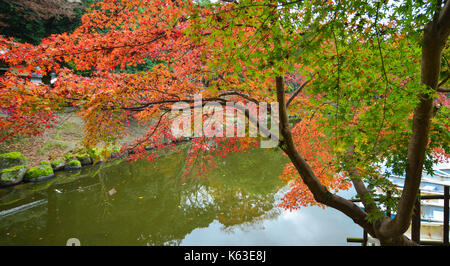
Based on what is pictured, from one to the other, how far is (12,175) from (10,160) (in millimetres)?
894

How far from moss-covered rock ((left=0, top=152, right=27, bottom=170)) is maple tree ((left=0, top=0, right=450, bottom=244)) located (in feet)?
17.2

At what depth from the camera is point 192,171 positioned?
→ 33.8 feet

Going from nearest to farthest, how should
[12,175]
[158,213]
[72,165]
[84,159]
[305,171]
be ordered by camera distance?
[305,171] → [158,213] → [12,175] → [72,165] → [84,159]

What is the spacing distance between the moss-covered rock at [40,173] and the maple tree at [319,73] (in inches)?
191

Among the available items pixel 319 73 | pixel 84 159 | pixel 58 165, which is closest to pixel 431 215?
pixel 319 73

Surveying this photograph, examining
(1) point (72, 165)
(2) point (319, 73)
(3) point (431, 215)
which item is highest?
(2) point (319, 73)

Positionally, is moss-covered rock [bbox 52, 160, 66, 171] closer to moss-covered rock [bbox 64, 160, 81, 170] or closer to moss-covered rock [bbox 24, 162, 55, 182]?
moss-covered rock [bbox 64, 160, 81, 170]

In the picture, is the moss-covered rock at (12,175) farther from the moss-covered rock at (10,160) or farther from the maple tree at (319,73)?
the maple tree at (319,73)

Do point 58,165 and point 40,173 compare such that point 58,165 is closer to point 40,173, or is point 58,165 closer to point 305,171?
point 40,173

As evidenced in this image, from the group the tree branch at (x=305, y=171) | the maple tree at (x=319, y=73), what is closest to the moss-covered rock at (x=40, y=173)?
the maple tree at (x=319, y=73)

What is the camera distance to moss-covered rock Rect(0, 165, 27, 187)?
762 cm

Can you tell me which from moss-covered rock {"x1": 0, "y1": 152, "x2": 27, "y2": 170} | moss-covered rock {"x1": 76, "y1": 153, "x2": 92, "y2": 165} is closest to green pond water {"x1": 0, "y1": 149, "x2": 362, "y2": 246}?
moss-covered rock {"x1": 76, "y1": 153, "x2": 92, "y2": 165}

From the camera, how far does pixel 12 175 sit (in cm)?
784

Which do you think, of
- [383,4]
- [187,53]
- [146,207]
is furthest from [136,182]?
[383,4]
